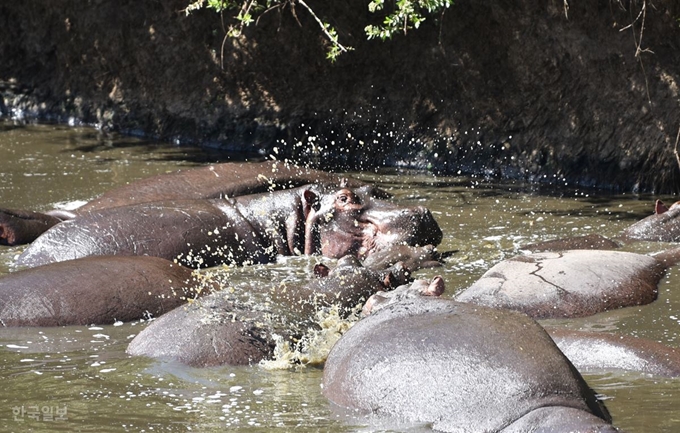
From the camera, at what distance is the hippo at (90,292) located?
6.80 m

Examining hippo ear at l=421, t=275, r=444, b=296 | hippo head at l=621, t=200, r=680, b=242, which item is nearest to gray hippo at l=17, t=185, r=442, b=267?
hippo head at l=621, t=200, r=680, b=242

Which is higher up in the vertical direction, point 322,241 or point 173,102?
point 173,102

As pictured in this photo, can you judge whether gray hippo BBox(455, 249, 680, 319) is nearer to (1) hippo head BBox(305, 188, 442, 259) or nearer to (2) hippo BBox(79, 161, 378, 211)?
(1) hippo head BBox(305, 188, 442, 259)

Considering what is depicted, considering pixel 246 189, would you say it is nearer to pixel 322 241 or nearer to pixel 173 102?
pixel 322 241

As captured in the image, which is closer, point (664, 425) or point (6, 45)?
point (664, 425)

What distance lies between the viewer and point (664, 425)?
15.6 feet

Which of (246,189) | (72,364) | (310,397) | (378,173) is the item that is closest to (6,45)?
(378,173)

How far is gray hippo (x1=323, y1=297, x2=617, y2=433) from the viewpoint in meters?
4.50

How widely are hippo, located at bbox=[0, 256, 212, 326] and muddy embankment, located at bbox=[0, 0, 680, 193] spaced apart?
4216 millimetres

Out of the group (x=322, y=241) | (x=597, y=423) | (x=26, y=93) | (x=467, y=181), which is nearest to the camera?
(x=597, y=423)

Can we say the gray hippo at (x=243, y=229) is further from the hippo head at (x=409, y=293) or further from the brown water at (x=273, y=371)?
the hippo head at (x=409, y=293)

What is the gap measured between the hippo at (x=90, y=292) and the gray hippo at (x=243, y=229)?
104 centimetres

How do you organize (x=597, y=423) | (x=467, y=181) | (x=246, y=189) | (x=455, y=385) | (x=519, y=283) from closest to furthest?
(x=597, y=423)
(x=455, y=385)
(x=519, y=283)
(x=246, y=189)
(x=467, y=181)

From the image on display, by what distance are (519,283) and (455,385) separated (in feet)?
7.59
